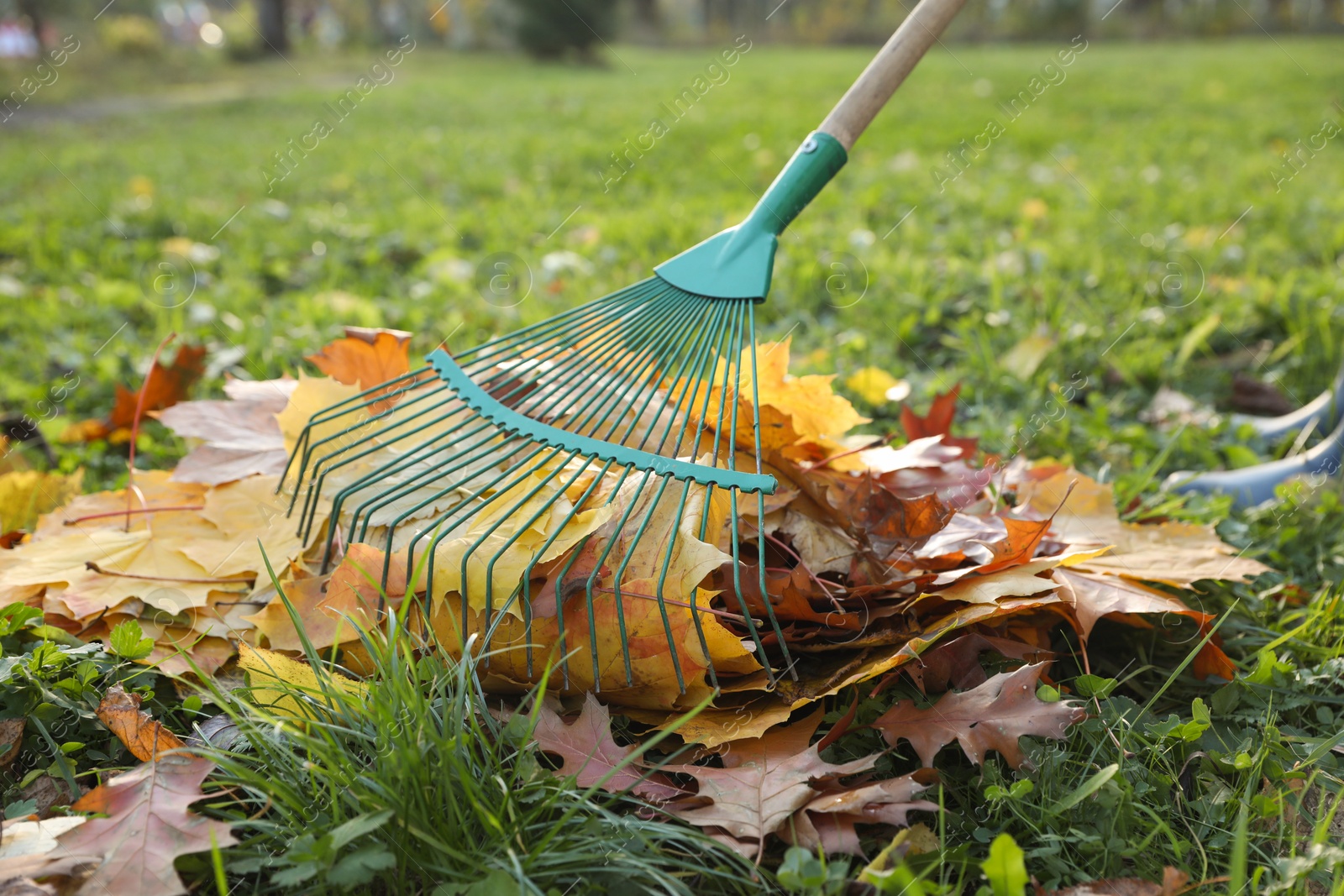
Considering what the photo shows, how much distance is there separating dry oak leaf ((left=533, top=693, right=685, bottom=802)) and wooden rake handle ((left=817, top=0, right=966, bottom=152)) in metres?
1.13

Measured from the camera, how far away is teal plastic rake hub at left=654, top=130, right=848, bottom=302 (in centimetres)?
163

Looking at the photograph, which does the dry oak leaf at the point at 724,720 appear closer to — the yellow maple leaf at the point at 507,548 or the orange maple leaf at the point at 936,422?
the yellow maple leaf at the point at 507,548

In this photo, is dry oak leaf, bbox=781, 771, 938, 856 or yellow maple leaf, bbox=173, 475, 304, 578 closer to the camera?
dry oak leaf, bbox=781, 771, 938, 856

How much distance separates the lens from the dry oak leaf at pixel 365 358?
170cm

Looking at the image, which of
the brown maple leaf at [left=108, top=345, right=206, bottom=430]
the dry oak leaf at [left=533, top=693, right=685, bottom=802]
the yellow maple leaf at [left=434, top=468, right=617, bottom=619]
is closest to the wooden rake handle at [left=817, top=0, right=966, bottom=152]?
the yellow maple leaf at [left=434, top=468, right=617, bottom=619]

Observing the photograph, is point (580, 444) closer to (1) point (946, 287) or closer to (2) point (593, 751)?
(2) point (593, 751)

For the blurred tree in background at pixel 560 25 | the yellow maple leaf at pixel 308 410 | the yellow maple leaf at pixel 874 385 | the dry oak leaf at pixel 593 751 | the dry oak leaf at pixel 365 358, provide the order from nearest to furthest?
the dry oak leaf at pixel 593 751 → the yellow maple leaf at pixel 308 410 → the dry oak leaf at pixel 365 358 → the yellow maple leaf at pixel 874 385 → the blurred tree in background at pixel 560 25

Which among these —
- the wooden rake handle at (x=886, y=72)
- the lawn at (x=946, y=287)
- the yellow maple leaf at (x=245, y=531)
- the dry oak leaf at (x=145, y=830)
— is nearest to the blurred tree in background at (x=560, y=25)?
the lawn at (x=946, y=287)

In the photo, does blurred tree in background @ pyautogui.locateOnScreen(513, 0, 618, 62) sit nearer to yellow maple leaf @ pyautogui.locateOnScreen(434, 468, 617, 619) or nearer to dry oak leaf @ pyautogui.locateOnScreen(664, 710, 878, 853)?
yellow maple leaf @ pyautogui.locateOnScreen(434, 468, 617, 619)

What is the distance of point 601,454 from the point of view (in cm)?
137

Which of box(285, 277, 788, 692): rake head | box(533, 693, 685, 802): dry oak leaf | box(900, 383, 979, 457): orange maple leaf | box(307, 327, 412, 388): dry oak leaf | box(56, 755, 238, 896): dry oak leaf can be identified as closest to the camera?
box(56, 755, 238, 896): dry oak leaf

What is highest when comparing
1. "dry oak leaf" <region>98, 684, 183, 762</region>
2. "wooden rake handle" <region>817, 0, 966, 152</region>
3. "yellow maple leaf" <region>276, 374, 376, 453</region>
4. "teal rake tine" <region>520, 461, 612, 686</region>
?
"wooden rake handle" <region>817, 0, 966, 152</region>

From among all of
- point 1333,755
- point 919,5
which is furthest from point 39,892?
point 919,5

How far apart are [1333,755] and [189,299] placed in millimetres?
3415
